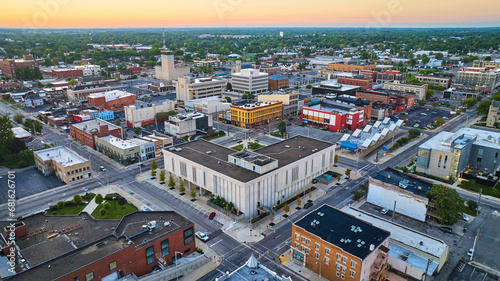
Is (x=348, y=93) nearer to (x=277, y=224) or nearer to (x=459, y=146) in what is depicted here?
(x=459, y=146)

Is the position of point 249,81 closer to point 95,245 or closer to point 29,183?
point 29,183

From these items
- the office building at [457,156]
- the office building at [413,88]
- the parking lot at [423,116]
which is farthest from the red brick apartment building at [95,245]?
the office building at [413,88]

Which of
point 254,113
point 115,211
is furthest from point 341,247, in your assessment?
point 254,113

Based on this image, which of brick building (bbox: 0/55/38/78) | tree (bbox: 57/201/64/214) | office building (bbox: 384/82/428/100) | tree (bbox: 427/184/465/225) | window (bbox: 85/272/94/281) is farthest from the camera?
brick building (bbox: 0/55/38/78)

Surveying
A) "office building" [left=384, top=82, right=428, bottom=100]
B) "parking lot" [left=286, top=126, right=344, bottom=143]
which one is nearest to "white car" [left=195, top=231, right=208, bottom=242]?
"parking lot" [left=286, top=126, right=344, bottom=143]

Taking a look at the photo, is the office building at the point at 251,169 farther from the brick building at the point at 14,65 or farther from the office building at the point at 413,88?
the brick building at the point at 14,65

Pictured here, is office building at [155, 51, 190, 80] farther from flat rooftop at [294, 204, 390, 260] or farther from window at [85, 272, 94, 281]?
window at [85, 272, 94, 281]

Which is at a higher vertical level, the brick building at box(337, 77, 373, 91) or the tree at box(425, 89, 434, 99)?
the brick building at box(337, 77, 373, 91)
